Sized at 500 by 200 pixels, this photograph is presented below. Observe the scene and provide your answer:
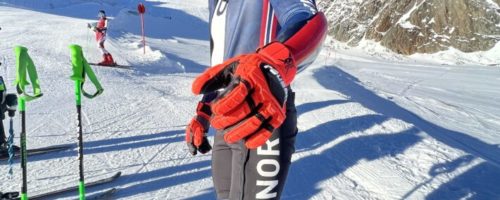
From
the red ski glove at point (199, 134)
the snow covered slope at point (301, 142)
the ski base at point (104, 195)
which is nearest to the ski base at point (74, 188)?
the snow covered slope at point (301, 142)

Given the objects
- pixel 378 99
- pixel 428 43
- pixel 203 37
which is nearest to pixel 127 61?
pixel 378 99

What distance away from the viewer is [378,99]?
12.9 metres

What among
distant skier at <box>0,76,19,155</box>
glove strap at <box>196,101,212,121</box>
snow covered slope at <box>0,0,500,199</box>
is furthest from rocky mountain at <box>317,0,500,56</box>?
glove strap at <box>196,101,212,121</box>

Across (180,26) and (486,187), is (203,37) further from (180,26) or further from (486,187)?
(486,187)

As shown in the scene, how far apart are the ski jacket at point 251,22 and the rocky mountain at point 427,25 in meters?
33.7

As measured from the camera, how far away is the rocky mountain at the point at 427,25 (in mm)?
32062

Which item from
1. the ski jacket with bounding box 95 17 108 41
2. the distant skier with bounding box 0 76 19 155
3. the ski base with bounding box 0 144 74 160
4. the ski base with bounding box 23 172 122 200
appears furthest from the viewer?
the ski jacket with bounding box 95 17 108 41

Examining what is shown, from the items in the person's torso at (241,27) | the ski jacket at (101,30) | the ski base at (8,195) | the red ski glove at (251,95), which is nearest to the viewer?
the red ski glove at (251,95)

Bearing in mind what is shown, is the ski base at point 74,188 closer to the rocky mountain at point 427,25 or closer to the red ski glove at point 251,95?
the red ski glove at point 251,95

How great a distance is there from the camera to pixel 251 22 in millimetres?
2080

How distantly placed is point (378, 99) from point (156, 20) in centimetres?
2493

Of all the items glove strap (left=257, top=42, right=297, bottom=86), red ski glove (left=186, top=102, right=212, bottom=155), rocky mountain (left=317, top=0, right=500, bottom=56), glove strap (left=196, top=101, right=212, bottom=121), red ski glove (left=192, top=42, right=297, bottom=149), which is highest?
glove strap (left=257, top=42, right=297, bottom=86)

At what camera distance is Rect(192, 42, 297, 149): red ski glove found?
1422 millimetres

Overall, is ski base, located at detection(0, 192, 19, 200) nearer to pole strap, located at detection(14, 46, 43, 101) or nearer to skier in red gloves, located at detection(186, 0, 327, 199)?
pole strap, located at detection(14, 46, 43, 101)
